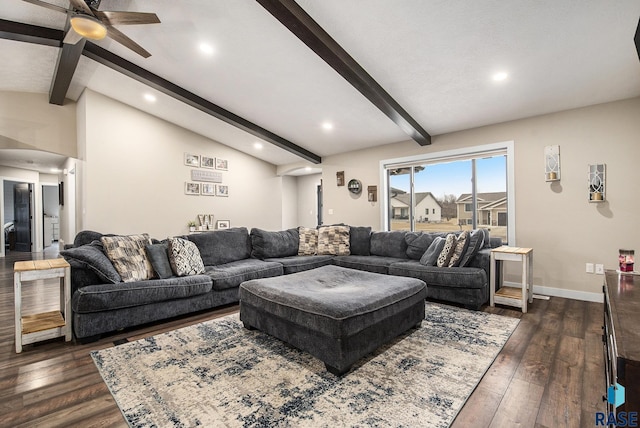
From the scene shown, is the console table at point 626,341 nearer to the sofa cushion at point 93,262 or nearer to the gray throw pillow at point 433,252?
the gray throw pillow at point 433,252

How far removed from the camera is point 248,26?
9.95 ft

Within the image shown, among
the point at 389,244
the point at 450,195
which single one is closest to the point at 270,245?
the point at 389,244

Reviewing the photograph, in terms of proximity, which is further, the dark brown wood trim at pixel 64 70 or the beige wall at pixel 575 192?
the dark brown wood trim at pixel 64 70

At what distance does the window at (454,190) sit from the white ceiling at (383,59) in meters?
0.56

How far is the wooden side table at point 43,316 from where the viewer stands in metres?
2.32

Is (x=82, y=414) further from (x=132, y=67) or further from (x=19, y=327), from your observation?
(x=132, y=67)

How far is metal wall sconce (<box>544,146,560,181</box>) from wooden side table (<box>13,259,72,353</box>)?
5469 mm

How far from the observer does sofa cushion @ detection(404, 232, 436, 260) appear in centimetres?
417

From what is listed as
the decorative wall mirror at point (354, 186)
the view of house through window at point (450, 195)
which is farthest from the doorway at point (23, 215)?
the view of house through window at point (450, 195)

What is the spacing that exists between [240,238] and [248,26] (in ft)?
8.87

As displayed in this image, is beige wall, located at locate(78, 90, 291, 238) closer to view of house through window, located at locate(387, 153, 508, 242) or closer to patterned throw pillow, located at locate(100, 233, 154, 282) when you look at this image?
patterned throw pillow, located at locate(100, 233, 154, 282)

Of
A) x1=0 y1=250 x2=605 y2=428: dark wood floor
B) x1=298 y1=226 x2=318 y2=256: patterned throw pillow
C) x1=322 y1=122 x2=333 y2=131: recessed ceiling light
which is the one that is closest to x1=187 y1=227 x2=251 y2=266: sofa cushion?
x1=298 y1=226 x2=318 y2=256: patterned throw pillow

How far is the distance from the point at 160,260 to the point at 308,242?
233cm

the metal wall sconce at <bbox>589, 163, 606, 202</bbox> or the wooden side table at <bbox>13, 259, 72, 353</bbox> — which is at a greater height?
the metal wall sconce at <bbox>589, 163, 606, 202</bbox>
